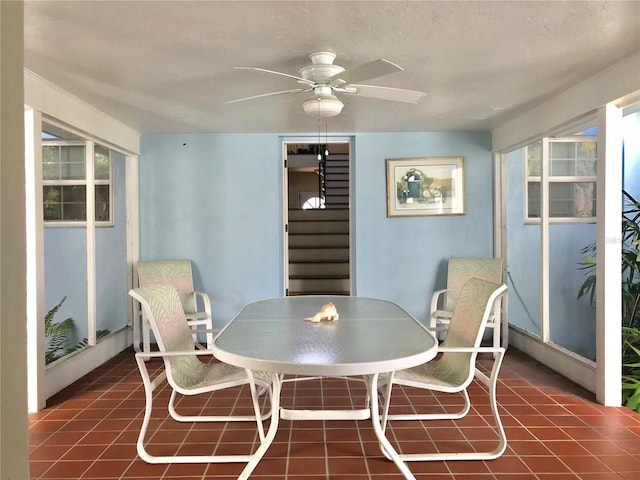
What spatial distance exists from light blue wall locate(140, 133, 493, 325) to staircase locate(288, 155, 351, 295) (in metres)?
1.76

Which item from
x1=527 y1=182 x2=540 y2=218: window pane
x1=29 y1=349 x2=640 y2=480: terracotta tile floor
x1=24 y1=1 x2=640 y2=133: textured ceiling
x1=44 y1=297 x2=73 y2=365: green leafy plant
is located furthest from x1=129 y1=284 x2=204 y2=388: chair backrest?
x1=527 y1=182 x2=540 y2=218: window pane

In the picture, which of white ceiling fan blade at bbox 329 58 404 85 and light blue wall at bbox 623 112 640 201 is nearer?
white ceiling fan blade at bbox 329 58 404 85

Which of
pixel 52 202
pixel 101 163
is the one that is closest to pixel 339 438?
pixel 52 202

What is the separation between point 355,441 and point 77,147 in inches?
128

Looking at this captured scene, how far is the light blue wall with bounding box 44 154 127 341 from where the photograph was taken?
3.74m

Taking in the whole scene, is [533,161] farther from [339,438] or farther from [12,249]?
[12,249]

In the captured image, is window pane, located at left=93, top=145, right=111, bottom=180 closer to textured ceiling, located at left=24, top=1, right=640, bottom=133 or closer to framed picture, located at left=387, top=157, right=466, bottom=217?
textured ceiling, located at left=24, top=1, right=640, bottom=133

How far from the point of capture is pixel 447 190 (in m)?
4.71

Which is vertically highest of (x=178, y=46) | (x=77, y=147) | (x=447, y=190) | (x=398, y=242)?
(x=178, y=46)

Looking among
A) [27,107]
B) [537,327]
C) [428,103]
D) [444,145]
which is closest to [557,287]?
[537,327]

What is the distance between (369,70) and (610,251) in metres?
2.04

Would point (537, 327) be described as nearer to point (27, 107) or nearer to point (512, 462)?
point (512, 462)

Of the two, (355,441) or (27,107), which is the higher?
(27,107)

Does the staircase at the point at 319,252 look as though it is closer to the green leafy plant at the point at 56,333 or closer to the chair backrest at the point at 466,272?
the chair backrest at the point at 466,272
